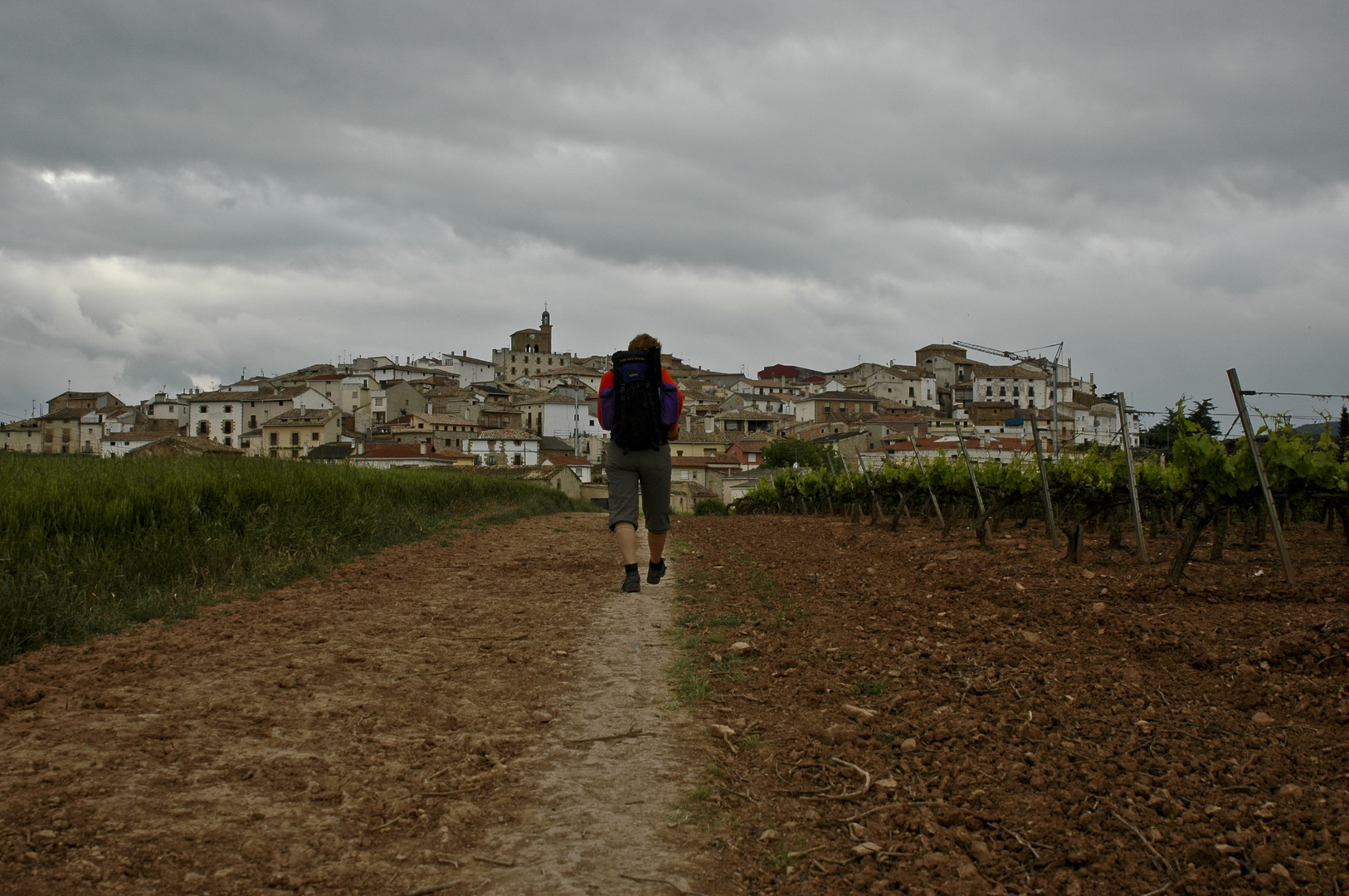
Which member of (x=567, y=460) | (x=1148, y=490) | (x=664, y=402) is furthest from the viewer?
(x=567, y=460)

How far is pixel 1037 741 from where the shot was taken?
3.69 metres

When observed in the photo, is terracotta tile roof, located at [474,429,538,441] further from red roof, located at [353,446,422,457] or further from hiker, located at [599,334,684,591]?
hiker, located at [599,334,684,591]

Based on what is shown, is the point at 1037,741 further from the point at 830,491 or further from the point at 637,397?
the point at 830,491

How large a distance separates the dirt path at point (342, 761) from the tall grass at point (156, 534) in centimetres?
55

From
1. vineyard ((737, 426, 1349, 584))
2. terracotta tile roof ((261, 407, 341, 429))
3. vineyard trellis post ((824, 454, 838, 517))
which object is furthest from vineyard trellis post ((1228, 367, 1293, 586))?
terracotta tile roof ((261, 407, 341, 429))

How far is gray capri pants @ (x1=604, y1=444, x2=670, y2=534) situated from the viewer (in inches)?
297

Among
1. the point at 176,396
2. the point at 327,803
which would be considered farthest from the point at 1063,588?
the point at 176,396

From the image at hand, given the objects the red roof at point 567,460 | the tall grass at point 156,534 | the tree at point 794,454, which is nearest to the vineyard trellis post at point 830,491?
the tall grass at point 156,534

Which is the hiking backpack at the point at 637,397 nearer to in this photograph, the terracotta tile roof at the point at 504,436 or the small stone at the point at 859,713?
the small stone at the point at 859,713

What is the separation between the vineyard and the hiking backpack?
14.3ft

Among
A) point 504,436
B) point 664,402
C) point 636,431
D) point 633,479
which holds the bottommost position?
point 633,479

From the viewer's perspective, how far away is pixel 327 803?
10.1 ft

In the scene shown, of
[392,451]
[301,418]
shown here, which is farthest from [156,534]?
[301,418]

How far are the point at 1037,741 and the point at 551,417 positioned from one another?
95988 millimetres
